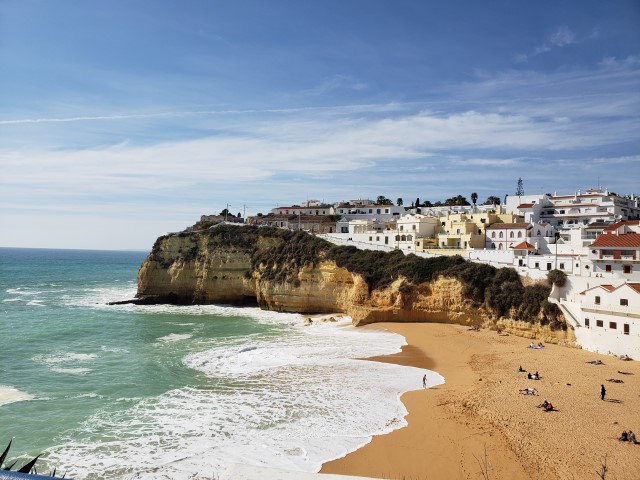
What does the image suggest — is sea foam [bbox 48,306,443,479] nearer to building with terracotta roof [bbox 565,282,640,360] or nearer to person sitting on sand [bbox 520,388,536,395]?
person sitting on sand [bbox 520,388,536,395]

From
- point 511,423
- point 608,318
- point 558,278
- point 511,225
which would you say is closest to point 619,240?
point 558,278

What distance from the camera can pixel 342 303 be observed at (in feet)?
149

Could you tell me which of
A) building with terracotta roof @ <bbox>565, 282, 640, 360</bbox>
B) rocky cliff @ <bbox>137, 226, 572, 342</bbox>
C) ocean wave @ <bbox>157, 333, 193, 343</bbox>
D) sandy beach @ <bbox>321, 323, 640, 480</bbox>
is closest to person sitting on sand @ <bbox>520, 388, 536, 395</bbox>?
sandy beach @ <bbox>321, 323, 640, 480</bbox>

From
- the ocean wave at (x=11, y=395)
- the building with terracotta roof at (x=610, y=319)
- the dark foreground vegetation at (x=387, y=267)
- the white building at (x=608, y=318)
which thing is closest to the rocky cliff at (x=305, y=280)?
the dark foreground vegetation at (x=387, y=267)

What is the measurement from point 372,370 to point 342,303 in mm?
18479

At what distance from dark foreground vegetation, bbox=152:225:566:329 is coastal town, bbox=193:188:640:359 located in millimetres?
1353

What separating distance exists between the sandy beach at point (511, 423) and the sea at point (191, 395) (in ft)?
4.16

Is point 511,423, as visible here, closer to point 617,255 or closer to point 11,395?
point 617,255

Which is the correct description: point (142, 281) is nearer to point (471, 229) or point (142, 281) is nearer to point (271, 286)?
point (271, 286)

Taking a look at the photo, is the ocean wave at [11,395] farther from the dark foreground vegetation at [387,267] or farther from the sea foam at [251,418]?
the dark foreground vegetation at [387,267]

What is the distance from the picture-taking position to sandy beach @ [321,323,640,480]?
1580 cm

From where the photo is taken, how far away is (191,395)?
2255 cm

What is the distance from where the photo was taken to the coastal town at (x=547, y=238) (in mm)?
28819

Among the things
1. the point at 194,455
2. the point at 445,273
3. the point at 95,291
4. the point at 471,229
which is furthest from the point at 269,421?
the point at 95,291
